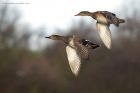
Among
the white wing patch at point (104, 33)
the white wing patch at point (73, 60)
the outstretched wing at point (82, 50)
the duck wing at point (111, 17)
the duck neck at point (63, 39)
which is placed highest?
the duck wing at point (111, 17)

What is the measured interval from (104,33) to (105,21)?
29 millimetres

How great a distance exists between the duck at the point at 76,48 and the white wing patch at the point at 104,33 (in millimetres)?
27

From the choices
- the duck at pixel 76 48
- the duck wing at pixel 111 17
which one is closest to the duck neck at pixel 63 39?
the duck at pixel 76 48

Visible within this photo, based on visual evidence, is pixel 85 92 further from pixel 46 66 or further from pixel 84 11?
pixel 84 11

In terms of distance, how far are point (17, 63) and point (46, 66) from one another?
130cm

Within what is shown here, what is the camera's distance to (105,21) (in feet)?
4.29

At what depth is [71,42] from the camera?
1319 millimetres

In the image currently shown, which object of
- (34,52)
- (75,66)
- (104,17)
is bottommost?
(34,52)

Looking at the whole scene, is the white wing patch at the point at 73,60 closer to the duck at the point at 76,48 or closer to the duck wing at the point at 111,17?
the duck at the point at 76,48

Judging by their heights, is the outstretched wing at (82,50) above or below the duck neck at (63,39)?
below

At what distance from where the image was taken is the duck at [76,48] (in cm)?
127

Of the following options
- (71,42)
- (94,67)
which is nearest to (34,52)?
(94,67)

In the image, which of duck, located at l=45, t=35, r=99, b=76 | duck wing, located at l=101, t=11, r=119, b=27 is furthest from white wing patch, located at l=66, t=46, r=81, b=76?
duck wing, located at l=101, t=11, r=119, b=27

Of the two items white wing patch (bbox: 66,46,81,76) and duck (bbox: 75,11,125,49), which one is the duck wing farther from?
white wing patch (bbox: 66,46,81,76)
